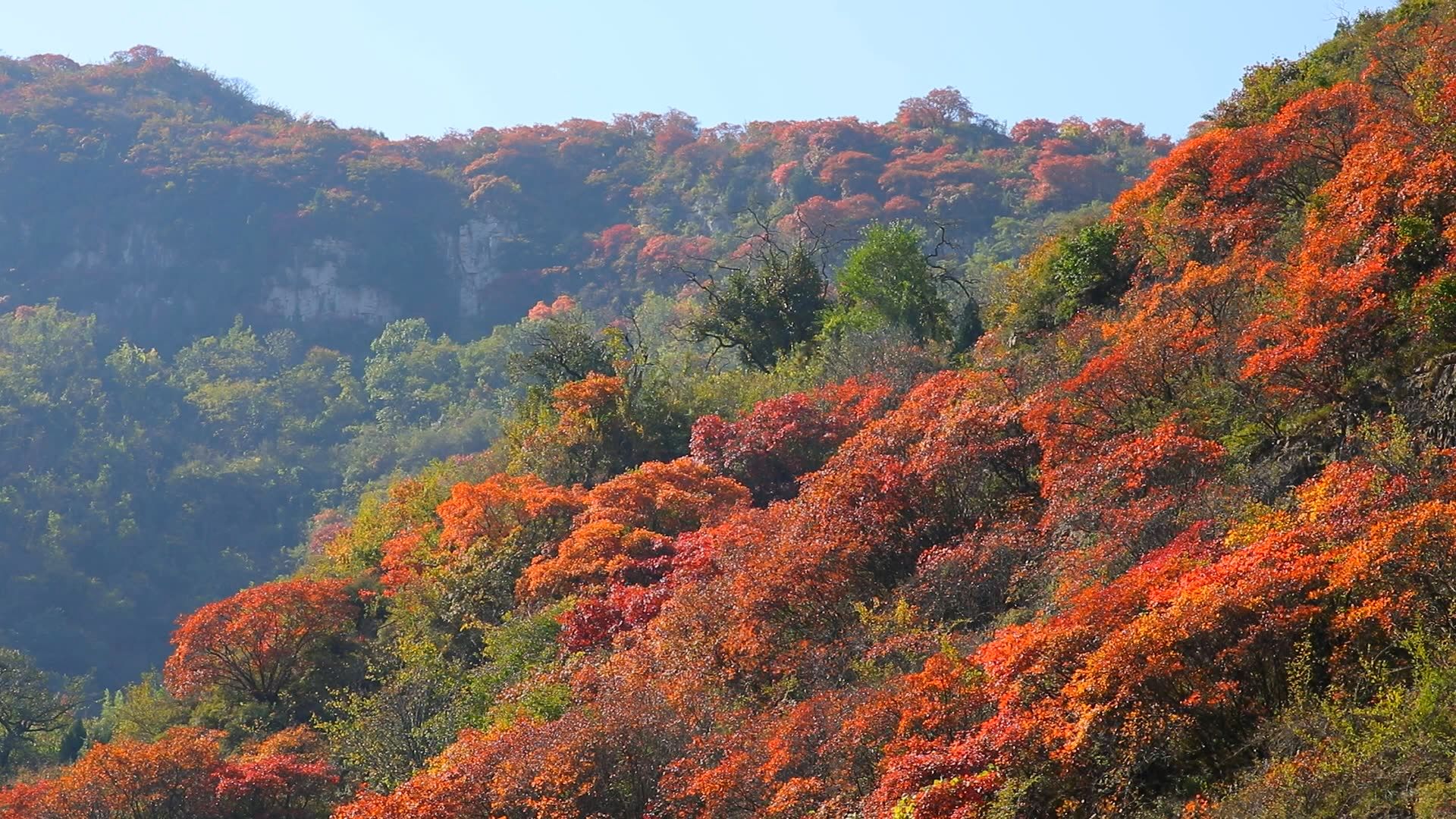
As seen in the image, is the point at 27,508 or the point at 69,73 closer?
the point at 27,508

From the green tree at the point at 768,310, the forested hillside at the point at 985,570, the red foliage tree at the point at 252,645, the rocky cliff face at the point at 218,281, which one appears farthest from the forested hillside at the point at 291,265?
the red foliage tree at the point at 252,645

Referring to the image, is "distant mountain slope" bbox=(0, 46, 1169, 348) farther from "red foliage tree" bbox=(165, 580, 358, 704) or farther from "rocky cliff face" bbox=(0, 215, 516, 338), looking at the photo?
"red foliage tree" bbox=(165, 580, 358, 704)

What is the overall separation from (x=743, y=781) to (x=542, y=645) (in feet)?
29.5

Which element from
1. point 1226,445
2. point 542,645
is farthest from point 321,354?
point 1226,445

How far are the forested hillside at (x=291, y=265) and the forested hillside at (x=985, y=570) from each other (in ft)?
108

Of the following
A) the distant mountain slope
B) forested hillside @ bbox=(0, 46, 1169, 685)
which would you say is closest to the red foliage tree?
forested hillside @ bbox=(0, 46, 1169, 685)

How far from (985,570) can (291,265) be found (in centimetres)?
8279

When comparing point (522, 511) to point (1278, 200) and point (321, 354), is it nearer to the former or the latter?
point (1278, 200)

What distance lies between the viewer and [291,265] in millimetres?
93250

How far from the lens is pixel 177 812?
2106 centimetres

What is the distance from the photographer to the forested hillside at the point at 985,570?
11578 mm

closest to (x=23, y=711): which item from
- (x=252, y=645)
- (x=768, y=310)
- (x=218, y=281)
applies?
(x=252, y=645)

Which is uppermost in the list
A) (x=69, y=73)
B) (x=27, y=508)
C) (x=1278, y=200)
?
(x=69, y=73)

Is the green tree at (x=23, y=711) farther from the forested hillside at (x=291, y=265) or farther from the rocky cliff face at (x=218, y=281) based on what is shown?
the rocky cliff face at (x=218, y=281)
